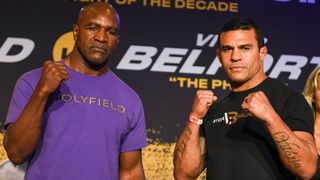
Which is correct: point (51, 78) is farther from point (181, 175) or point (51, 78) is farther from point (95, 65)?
point (181, 175)

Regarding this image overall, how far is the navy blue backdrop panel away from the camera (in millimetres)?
2973

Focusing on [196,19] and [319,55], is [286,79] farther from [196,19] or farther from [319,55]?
[196,19]

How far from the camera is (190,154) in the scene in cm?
191

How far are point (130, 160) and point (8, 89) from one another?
1.23m

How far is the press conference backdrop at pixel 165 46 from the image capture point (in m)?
2.97

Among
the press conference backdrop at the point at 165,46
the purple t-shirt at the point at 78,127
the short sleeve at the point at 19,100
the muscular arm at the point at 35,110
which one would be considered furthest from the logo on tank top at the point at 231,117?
the press conference backdrop at the point at 165,46

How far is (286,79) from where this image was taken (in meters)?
3.15

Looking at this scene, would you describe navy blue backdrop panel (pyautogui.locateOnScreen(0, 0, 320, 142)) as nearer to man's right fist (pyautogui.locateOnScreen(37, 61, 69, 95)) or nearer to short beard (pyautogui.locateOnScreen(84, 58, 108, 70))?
short beard (pyautogui.locateOnScreen(84, 58, 108, 70))

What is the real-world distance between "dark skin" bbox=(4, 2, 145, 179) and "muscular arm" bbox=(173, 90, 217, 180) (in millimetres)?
181

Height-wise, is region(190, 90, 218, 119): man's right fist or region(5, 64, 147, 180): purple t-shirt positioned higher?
region(190, 90, 218, 119): man's right fist

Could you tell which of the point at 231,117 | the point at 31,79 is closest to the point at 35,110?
the point at 31,79

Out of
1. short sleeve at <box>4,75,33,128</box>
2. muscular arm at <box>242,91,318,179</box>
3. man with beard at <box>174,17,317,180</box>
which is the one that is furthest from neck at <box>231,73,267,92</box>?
short sleeve at <box>4,75,33,128</box>

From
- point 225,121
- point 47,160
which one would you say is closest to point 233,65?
point 225,121

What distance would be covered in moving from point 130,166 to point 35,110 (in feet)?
1.58
